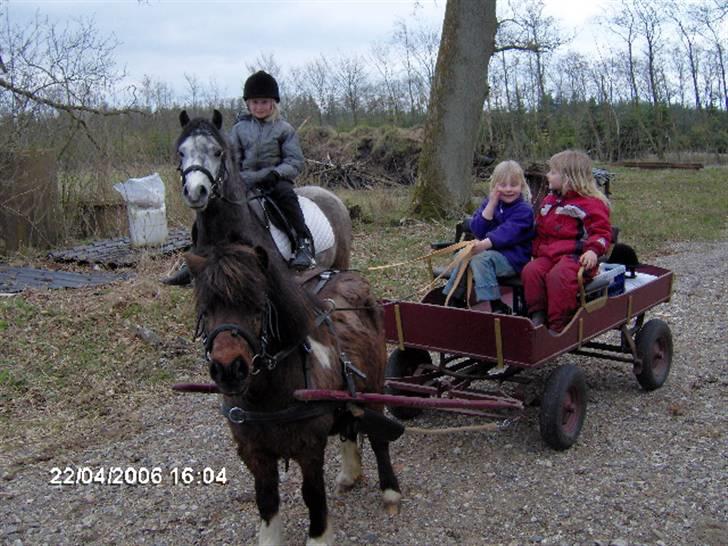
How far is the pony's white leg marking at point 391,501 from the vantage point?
4.26 m

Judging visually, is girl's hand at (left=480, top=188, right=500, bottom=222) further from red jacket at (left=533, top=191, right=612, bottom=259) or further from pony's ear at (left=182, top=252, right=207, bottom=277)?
pony's ear at (left=182, top=252, right=207, bottom=277)

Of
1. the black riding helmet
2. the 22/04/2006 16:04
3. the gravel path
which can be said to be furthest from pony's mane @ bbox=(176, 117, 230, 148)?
the 22/04/2006 16:04

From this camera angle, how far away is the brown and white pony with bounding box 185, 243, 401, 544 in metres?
2.94

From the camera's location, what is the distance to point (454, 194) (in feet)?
47.2

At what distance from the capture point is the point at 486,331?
16.0 ft

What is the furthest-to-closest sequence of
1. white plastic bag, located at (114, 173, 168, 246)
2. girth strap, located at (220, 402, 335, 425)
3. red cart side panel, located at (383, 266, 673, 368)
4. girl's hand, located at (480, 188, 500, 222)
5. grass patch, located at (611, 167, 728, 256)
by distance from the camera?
1. grass patch, located at (611, 167, 728, 256)
2. white plastic bag, located at (114, 173, 168, 246)
3. girl's hand, located at (480, 188, 500, 222)
4. red cart side panel, located at (383, 266, 673, 368)
5. girth strap, located at (220, 402, 335, 425)

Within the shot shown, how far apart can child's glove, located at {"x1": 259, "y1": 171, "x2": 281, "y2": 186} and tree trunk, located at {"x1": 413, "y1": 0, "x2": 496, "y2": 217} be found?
26.9ft

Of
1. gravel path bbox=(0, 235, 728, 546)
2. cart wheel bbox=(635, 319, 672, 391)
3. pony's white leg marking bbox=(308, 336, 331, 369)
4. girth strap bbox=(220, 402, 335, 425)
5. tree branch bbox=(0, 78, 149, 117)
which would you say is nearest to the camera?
girth strap bbox=(220, 402, 335, 425)

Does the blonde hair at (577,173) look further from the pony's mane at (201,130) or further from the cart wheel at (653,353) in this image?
the pony's mane at (201,130)

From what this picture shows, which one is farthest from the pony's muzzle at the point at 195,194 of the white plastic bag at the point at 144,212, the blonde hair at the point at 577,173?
the white plastic bag at the point at 144,212

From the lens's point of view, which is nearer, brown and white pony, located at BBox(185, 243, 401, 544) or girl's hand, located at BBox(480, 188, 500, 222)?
brown and white pony, located at BBox(185, 243, 401, 544)

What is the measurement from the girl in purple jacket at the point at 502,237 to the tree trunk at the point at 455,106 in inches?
351

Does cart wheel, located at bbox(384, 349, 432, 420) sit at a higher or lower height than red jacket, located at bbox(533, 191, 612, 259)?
lower

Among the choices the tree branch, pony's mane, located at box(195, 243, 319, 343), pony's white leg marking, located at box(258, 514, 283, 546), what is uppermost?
the tree branch
